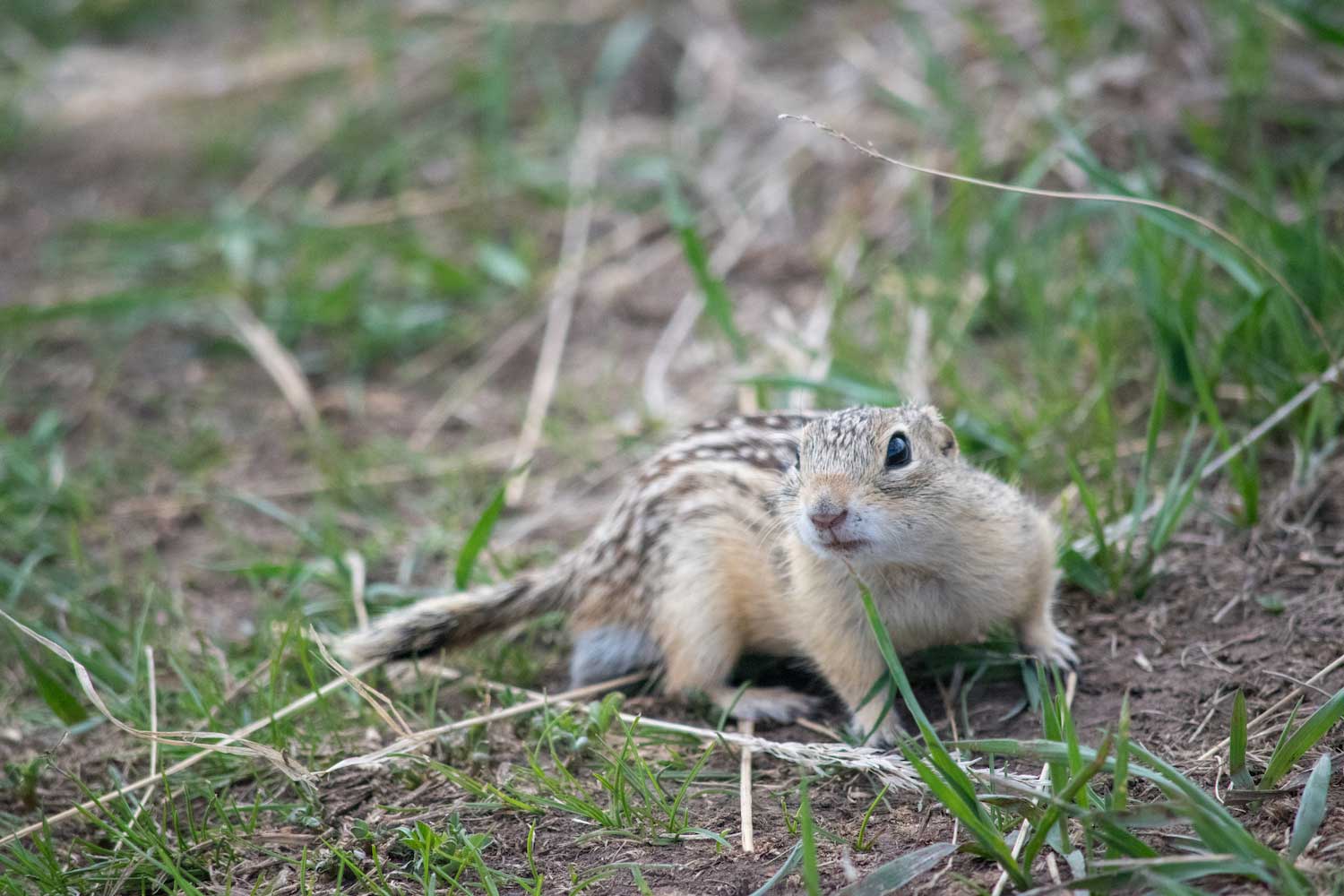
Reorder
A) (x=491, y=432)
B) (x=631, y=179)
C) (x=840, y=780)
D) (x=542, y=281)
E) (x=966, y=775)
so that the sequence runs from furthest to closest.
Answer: (x=631, y=179) < (x=542, y=281) < (x=491, y=432) < (x=840, y=780) < (x=966, y=775)

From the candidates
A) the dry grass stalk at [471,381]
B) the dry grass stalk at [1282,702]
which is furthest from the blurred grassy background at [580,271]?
the dry grass stalk at [1282,702]

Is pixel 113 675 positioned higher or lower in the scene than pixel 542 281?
lower

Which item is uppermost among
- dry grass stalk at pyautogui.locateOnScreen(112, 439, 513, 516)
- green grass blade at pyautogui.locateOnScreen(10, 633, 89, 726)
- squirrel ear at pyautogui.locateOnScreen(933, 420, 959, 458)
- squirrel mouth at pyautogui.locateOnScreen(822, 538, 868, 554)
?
squirrel ear at pyautogui.locateOnScreen(933, 420, 959, 458)

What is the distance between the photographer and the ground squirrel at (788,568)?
316 centimetres

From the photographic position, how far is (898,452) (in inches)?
126

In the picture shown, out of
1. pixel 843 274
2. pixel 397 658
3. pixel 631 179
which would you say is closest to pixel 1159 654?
pixel 397 658

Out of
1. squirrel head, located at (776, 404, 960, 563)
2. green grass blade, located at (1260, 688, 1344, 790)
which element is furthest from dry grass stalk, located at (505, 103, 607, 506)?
green grass blade, located at (1260, 688, 1344, 790)

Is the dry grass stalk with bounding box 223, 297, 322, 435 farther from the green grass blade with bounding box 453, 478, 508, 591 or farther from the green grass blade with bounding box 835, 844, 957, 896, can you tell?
the green grass blade with bounding box 835, 844, 957, 896

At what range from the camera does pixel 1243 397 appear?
4.07 metres

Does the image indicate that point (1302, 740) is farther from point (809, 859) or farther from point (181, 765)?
point (181, 765)

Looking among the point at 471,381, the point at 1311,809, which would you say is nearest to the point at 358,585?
the point at 471,381

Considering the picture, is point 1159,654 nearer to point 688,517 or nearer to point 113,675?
point 688,517

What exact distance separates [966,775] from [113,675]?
2740mm

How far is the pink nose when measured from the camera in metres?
3.00
